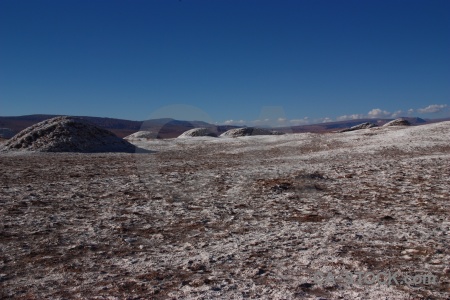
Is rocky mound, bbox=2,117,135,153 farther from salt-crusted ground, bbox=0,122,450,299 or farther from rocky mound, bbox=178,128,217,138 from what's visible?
rocky mound, bbox=178,128,217,138

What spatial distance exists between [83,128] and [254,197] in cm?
2503

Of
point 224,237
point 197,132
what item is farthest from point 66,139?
point 197,132

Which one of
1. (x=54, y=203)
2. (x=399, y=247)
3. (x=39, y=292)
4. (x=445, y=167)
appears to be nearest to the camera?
(x=39, y=292)

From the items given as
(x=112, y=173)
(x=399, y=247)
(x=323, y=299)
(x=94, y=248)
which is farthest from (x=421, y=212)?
(x=112, y=173)

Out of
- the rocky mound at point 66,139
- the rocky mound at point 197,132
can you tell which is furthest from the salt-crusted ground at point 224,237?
the rocky mound at point 197,132

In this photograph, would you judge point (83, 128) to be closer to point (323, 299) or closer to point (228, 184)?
point (228, 184)

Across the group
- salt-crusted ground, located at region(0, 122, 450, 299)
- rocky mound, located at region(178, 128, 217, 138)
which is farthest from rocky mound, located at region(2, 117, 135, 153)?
rocky mound, located at region(178, 128, 217, 138)

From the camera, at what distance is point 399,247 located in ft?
17.5

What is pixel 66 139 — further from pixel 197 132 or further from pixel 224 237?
pixel 197 132

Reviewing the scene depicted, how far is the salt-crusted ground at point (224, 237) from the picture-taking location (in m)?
4.20

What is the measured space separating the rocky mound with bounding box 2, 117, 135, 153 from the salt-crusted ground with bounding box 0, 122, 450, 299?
53.9 ft

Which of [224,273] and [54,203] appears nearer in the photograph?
[224,273]

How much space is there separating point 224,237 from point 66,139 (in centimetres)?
2518

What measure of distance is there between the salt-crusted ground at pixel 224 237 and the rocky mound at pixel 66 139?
16443 millimetres
